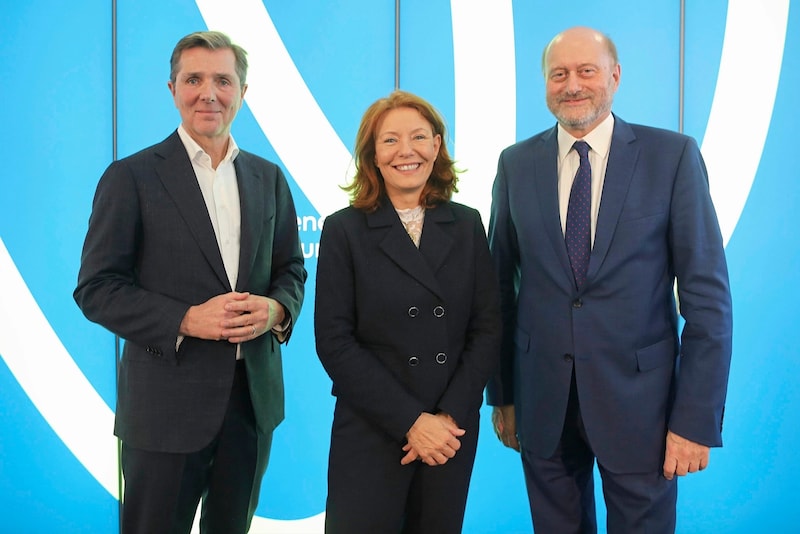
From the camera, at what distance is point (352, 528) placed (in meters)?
2.03

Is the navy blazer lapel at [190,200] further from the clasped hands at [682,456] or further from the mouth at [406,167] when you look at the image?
the clasped hands at [682,456]

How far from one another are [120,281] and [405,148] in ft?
3.09

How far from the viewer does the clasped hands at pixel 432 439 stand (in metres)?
1.97

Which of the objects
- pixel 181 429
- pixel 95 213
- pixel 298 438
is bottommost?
pixel 298 438

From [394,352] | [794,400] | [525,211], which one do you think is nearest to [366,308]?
[394,352]

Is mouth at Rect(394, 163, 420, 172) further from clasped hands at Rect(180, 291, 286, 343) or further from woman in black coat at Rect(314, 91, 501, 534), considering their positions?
clasped hands at Rect(180, 291, 286, 343)

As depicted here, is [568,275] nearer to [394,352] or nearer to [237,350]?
[394,352]

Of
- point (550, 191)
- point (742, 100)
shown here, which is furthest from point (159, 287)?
point (742, 100)

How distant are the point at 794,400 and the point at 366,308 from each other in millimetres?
2592

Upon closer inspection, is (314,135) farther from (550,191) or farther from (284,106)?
(550,191)

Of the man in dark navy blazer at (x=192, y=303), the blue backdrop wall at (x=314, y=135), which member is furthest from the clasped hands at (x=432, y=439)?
the blue backdrop wall at (x=314, y=135)

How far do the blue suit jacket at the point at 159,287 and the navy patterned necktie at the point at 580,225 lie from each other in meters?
1.01

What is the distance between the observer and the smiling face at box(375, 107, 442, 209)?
2.08 meters

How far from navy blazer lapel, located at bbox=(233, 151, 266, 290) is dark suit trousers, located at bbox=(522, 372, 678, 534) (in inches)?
42.9
